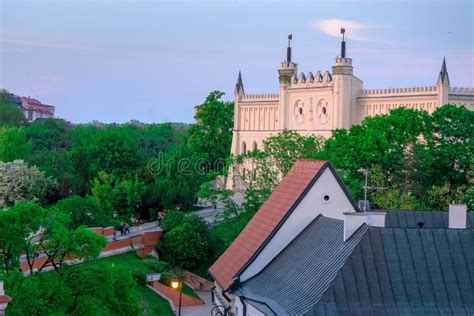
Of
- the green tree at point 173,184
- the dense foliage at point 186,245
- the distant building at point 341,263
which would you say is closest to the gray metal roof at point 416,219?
the distant building at point 341,263

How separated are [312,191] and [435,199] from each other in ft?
65.6

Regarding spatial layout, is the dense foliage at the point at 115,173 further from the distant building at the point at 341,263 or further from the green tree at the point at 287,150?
the distant building at the point at 341,263

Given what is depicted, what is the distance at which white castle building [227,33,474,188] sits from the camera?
62719 mm

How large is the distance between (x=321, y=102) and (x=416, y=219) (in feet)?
149

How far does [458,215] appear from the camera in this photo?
24.4 meters

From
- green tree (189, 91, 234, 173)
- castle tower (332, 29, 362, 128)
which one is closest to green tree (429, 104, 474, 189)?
castle tower (332, 29, 362, 128)

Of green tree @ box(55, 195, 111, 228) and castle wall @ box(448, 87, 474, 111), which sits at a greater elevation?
castle wall @ box(448, 87, 474, 111)

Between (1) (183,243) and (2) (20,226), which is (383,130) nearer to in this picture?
(1) (183,243)

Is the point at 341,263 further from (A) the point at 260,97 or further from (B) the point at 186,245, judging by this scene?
(A) the point at 260,97

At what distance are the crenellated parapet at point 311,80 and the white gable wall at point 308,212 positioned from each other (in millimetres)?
47038

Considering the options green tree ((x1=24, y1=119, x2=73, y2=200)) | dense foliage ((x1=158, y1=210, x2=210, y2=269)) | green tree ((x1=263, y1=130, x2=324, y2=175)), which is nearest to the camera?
green tree ((x1=263, y1=130, x2=324, y2=175))

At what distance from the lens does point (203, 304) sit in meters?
39.4

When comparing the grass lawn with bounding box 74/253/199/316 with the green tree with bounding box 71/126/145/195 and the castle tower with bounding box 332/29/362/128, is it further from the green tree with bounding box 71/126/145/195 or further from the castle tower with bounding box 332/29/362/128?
the castle tower with bounding box 332/29/362/128

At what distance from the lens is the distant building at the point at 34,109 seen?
166m
